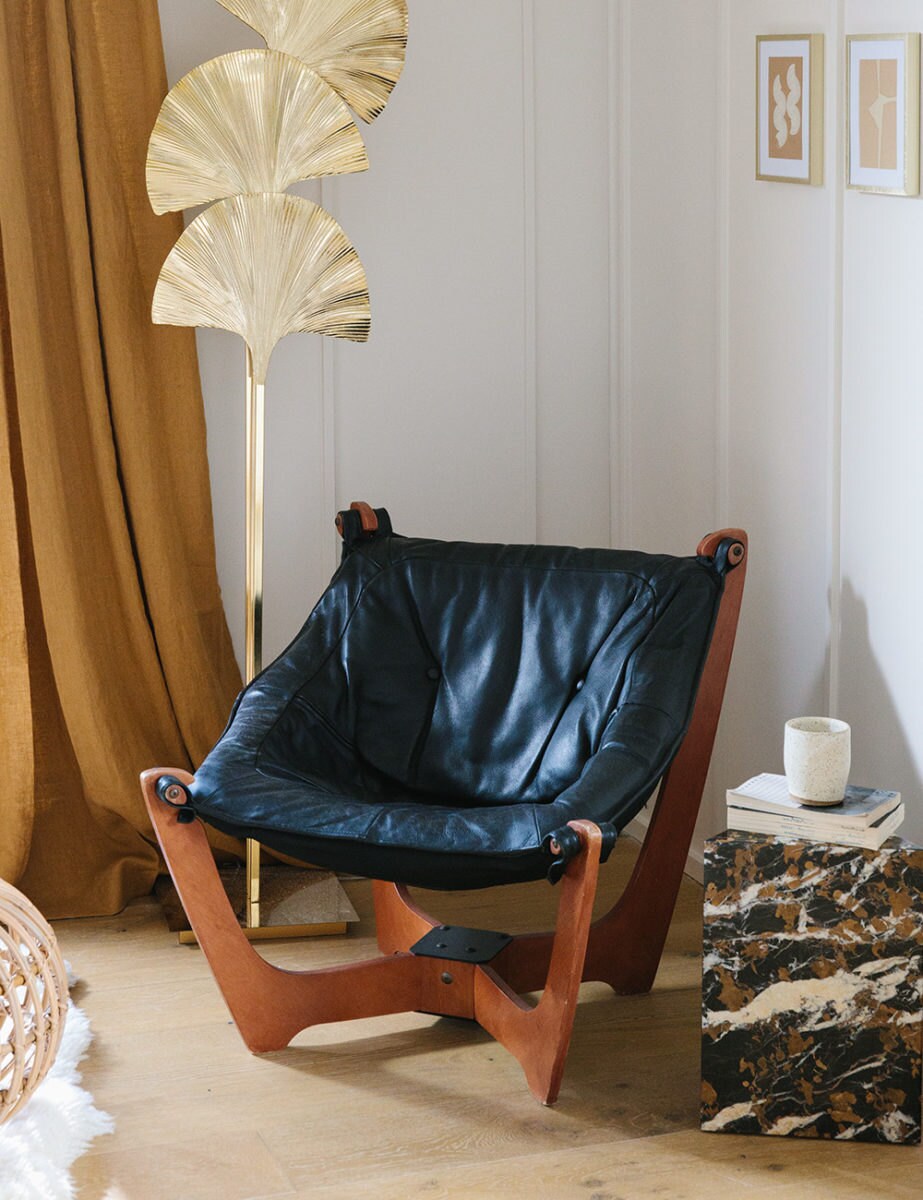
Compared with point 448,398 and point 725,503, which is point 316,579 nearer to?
point 448,398

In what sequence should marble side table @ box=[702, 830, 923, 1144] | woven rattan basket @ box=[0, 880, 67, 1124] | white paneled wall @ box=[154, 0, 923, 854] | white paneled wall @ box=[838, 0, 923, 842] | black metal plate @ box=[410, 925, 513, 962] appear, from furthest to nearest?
white paneled wall @ box=[154, 0, 923, 854] < black metal plate @ box=[410, 925, 513, 962] < white paneled wall @ box=[838, 0, 923, 842] < marble side table @ box=[702, 830, 923, 1144] < woven rattan basket @ box=[0, 880, 67, 1124]

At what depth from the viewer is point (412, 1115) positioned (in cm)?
227

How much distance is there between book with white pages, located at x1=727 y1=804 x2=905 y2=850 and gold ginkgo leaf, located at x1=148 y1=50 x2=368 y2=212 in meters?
1.41

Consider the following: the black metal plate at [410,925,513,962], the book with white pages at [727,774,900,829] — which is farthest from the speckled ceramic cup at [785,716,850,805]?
the black metal plate at [410,925,513,962]

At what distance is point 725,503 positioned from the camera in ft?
9.98

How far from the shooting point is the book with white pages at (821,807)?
212 centimetres

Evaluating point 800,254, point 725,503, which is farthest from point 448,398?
point 800,254

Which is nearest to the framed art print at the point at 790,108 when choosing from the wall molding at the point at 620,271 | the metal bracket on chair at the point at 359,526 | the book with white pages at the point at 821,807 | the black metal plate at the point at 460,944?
the wall molding at the point at 620,271

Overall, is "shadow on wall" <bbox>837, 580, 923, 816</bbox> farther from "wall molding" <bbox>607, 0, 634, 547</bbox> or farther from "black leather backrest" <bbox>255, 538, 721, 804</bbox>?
"wall molding" <bbox>607, 0, 634, 547</bbox>

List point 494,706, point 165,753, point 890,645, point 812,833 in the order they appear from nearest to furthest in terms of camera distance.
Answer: point 812,833 < point 890,645 < point 494,706 < point 165,753

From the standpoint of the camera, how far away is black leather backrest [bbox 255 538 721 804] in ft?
8.36

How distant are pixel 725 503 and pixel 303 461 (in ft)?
3.05

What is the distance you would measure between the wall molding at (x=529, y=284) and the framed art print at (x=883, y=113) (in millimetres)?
1017

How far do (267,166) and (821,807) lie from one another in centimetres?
152
